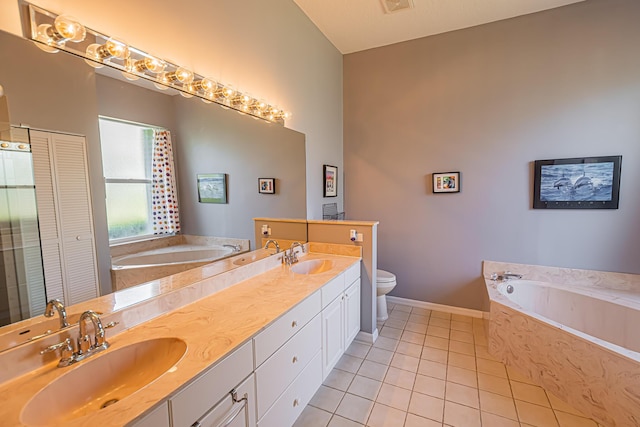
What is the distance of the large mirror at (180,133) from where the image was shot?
105cm

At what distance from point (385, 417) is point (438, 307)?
1809 mm

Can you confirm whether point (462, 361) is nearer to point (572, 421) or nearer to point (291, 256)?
point (572, 421)

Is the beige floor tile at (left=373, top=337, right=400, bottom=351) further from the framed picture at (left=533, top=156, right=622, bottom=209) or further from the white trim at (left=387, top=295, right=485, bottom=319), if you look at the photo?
the framed picture at (left=533, top=156, right=622, bottom=209)

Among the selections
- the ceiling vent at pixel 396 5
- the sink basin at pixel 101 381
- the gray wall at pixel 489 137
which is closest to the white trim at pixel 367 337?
the gray wall at pixel 489 137

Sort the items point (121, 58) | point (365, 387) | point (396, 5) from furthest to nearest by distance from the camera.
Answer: point (396, 5) → point (365, 387) → point (121, 58)

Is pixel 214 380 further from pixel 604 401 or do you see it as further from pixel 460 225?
pixel 460 225

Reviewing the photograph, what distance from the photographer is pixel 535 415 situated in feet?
5.90

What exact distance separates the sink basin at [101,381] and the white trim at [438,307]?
2848 millimetres

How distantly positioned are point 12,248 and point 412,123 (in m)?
3.32

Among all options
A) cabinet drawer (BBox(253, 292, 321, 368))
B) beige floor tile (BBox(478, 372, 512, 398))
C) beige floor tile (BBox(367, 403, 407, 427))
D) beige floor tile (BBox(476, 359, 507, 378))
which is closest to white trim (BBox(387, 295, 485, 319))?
beige floor tile (BBox(476, 359, 507, 378))

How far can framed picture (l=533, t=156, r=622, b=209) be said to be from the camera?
8.30 feet

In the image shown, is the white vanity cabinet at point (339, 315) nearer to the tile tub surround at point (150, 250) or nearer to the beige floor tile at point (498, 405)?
the tile tub surround at point (150, 250)

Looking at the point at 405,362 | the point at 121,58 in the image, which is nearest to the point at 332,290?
the point at 405,362

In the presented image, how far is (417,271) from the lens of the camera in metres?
3.39
